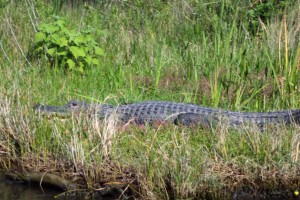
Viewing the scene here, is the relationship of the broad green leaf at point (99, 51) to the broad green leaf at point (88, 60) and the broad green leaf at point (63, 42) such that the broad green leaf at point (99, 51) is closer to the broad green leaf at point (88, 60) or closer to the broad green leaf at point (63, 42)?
the broad green leaf at point (88, 60)

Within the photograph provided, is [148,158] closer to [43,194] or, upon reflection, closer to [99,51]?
[43,194]

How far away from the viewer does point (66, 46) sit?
818 cm

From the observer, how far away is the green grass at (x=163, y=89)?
5.43 m

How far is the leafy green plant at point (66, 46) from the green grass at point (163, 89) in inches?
5.3

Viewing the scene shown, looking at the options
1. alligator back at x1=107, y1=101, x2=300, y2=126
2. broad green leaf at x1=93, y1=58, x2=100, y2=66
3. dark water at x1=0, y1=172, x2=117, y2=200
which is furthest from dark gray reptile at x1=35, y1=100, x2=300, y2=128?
broad green leaf at x1=93, y1=58, x2=100, y2=66

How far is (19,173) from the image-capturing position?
5.84m

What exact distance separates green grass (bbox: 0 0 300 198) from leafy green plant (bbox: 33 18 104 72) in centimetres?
13

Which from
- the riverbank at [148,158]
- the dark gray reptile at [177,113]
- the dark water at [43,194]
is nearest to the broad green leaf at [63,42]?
the dark gray reptile at [177,113]

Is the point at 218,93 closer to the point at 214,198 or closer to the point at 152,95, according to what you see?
the point at 152,95

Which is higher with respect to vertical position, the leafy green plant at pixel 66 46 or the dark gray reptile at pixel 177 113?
the leafy green plant at pixel 66 46

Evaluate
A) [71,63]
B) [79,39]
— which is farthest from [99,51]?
[71,63]

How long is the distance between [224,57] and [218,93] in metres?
0.89

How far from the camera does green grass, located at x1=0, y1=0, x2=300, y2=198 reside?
543cm

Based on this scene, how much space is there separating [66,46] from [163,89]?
1.28 m
